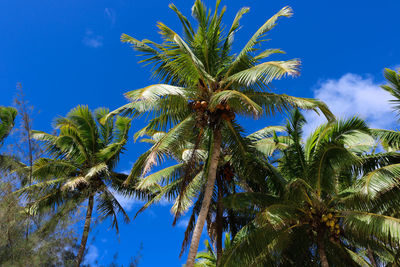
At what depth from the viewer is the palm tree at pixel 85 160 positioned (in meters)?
15.1

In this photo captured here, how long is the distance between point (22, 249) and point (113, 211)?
29.4 feet

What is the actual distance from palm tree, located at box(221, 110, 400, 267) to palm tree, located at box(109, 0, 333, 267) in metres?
1.29

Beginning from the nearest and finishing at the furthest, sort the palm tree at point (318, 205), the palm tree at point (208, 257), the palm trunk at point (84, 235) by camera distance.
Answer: the palm tree at point (318, 205) < the palm trunk at point (84, 235) < the palm tree at point (208, 257)

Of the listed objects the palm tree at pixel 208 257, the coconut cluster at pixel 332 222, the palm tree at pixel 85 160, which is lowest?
the coconut cluster at pixel 332 222

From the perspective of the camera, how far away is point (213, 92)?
35.6 ft

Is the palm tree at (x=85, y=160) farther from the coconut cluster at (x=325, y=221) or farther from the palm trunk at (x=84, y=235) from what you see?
the coconut cluster at (x=325, y=221)

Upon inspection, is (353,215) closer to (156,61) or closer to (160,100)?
(160,100)

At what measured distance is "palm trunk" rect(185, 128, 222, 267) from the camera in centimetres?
912

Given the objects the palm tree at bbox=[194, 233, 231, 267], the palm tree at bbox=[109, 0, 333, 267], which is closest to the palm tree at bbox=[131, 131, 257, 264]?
the palm tree at bbox=[109, 0, 333, 267]

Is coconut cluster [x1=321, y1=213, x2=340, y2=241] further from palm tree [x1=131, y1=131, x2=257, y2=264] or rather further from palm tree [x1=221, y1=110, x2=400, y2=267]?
palm tree [x1=131, y1=131, x2=257, y2=264]

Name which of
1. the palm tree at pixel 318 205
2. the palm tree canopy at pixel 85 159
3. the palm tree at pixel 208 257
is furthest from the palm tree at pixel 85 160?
the palm tree at pixel 318 205

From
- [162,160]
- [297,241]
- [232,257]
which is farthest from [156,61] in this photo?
[297,241]

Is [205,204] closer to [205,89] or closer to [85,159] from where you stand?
[205,89]

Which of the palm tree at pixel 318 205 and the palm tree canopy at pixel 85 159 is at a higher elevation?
the palm tree canopy at pixel 85 159
